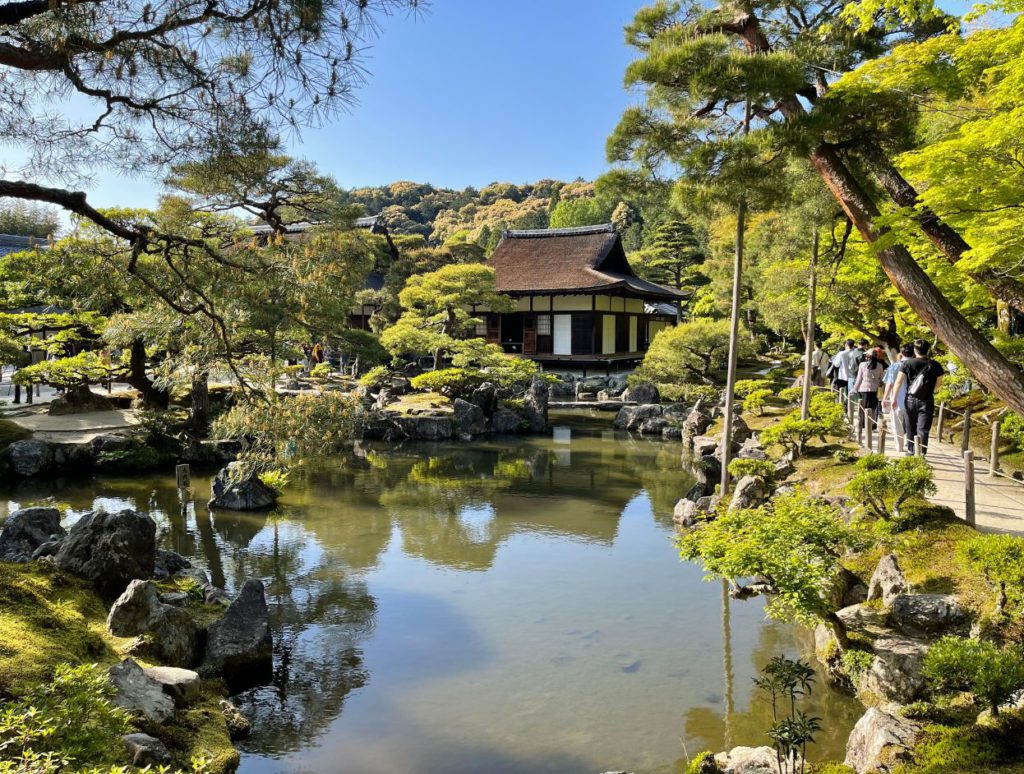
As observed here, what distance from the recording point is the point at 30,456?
1184cm

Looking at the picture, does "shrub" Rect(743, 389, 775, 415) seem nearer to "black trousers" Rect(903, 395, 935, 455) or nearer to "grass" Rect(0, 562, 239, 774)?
"black trousers" Rect(903, 395, 935, 455)

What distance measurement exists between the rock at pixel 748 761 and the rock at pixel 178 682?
3.44 meters

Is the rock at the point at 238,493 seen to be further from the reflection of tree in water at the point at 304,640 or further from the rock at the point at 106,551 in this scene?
the rock at the point at 106,551

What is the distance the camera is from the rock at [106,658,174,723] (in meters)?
3.77

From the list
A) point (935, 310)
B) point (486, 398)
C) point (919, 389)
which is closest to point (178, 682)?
point (935, 310)

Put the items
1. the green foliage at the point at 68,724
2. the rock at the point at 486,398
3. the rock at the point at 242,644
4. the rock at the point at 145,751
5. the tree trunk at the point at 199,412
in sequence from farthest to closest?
the rock at the point at 486,398
the tree trunk at the point at 199,412
the rock at the point at 242,644
the rock at the point at 145,751
the green foliage at the point at 68,724

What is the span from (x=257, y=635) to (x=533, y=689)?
2.29 metres

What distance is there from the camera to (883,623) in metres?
4.99

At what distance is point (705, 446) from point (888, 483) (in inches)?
326

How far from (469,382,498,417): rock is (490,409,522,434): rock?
30 centimetres

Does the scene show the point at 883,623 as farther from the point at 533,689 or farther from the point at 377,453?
the point at 377,453

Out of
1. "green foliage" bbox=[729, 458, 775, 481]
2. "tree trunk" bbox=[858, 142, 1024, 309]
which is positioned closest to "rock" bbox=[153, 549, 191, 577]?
"green foliage" bbox=[729, 458, 775, 481]

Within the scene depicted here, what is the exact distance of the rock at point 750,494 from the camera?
28.2 ft

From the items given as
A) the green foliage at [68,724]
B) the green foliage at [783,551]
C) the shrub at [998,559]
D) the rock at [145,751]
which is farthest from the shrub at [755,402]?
the green foliage at [68,724]
